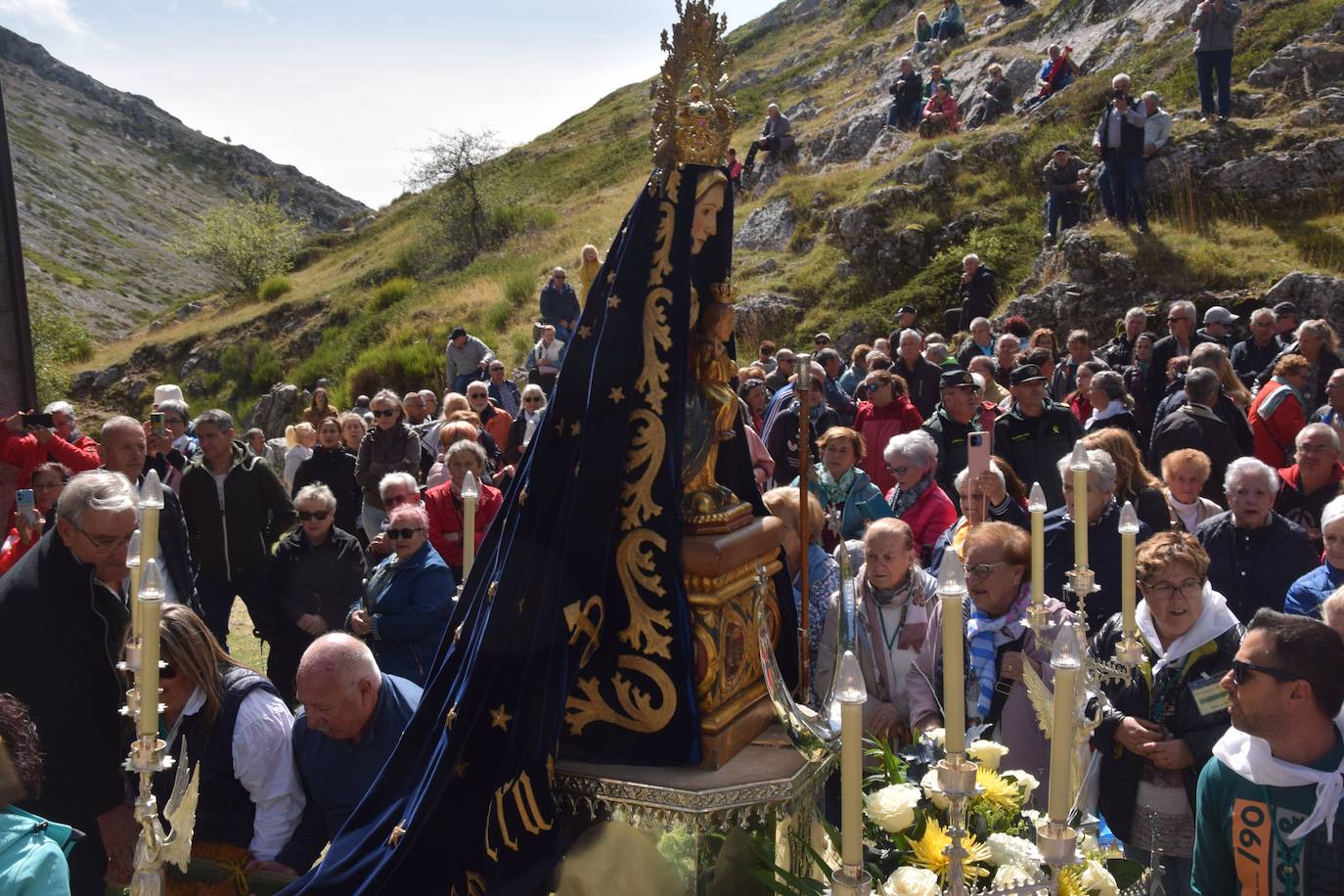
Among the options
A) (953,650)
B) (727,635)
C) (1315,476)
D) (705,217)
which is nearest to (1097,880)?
(727,635)

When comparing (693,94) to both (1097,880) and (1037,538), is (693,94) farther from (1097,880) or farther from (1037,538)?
(1097,880)

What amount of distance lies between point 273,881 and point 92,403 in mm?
34444

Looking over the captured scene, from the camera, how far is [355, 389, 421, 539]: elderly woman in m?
9.02

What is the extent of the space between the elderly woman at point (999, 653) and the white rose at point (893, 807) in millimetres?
1479

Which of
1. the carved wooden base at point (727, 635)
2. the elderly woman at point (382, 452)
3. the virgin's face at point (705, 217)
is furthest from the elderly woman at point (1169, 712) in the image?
the elderly woman at point (382, 452)

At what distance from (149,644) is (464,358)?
43.3 feet

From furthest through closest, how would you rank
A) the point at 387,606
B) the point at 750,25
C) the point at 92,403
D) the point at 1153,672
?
1. the point at 750,25
2. the point at 92,403
3. the point at 387,606
4. the point at 1153,672

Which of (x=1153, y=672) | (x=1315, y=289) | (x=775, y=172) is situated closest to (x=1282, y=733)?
(x=1153, y=672)

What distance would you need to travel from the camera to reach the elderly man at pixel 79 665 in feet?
12.8

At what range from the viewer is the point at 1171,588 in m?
3.90

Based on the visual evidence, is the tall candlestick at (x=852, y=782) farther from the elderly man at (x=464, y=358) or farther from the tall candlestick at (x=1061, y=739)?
the elderly man at (x=464, y=358)

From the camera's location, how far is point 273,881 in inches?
137

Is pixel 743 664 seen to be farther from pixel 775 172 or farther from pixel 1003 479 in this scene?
pixel 775 172

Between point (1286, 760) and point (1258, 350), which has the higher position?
point (1286, 760)
